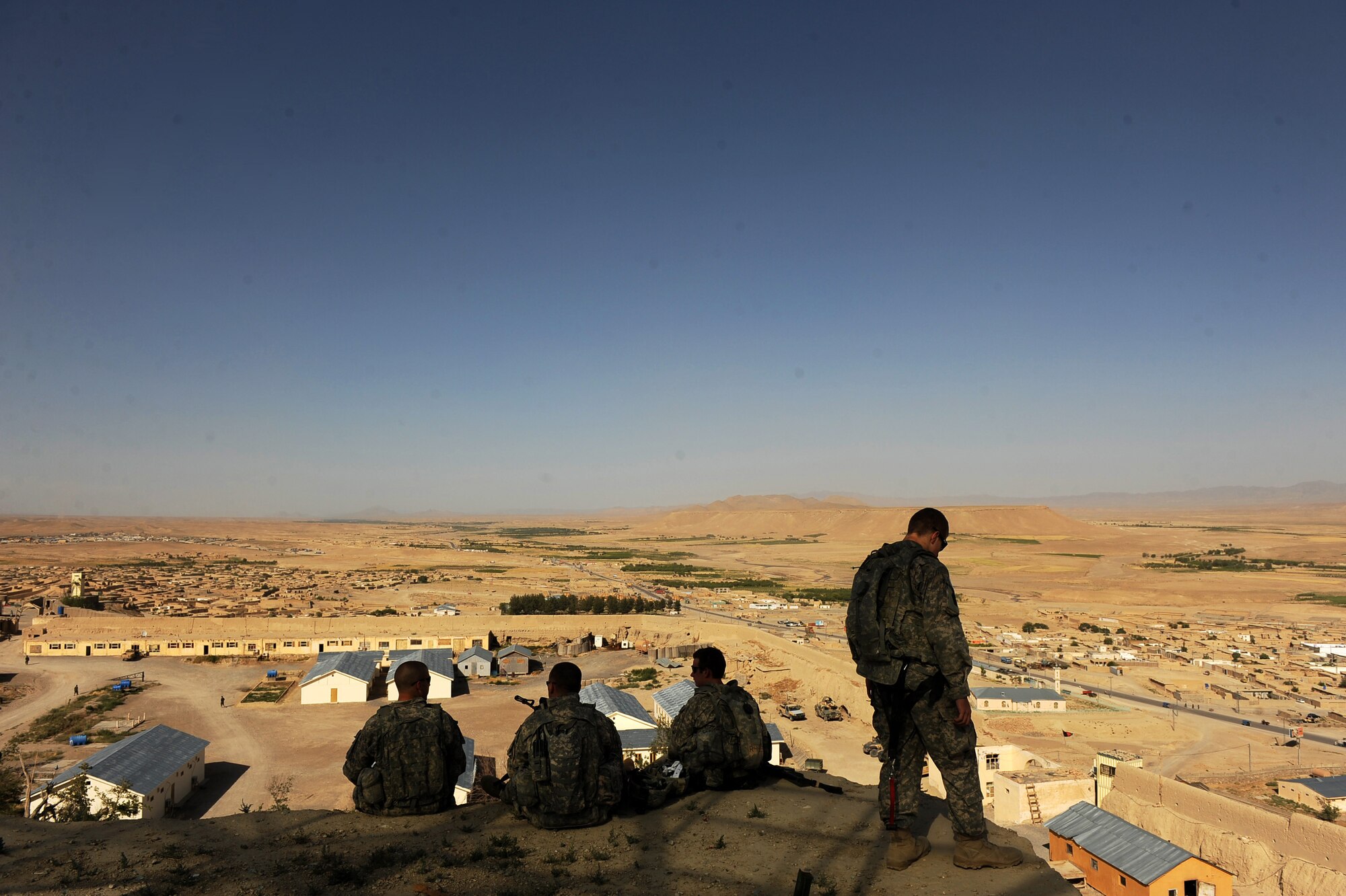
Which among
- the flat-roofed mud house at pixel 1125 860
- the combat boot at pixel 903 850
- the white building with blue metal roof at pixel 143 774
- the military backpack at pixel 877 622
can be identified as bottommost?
the flat-roofed mud house at pixel 1125 860

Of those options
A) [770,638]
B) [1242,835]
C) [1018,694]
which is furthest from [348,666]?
[1242,835]

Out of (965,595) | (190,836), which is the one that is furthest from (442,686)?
(965,595)

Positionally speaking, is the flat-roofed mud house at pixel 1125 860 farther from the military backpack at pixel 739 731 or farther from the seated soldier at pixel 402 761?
the seated soldier at pixel 402 761

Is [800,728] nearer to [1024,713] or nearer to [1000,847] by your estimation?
[1024,713]

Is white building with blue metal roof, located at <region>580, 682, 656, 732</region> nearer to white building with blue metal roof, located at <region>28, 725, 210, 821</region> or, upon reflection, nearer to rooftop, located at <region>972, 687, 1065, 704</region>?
white building with blue metal roof, located at <region>28, 725, 210, 821</region>

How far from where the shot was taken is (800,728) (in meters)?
30.6

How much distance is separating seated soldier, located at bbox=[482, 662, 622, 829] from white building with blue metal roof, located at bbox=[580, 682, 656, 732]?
17722mm

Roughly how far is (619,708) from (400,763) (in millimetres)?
20621

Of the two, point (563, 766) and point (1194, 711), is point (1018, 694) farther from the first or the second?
point (563, 766)

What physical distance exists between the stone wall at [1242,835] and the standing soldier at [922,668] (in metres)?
17.0

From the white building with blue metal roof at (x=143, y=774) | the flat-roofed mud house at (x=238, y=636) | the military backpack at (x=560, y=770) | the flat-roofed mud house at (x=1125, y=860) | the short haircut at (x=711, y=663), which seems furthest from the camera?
the flat-roofed mud house at (x=238, y=636)

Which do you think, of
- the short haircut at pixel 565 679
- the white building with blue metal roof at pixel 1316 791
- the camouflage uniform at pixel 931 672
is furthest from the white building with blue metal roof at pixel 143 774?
the white building with blue metal roof at pixel 1316 791

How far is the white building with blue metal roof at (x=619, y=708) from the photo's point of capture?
2478 centimetres

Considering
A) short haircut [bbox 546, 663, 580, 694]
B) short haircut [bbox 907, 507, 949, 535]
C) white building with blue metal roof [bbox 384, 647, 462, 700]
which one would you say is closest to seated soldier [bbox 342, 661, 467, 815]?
short haircut [bbox 546, 663, 580, 694]
